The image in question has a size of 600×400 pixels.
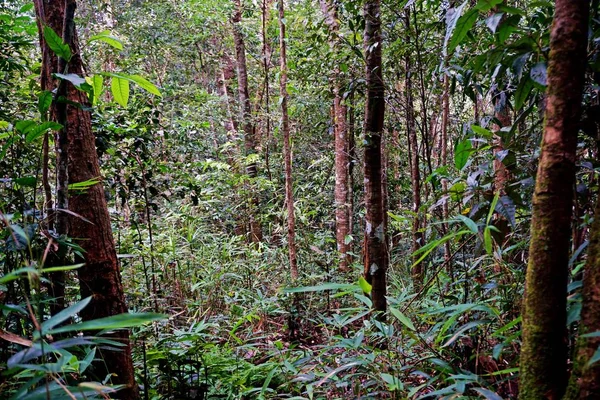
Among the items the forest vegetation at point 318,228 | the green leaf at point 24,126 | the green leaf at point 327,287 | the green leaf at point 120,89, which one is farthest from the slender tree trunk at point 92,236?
the green leaf at point 327,287

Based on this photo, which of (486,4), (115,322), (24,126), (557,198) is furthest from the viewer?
(24,126)

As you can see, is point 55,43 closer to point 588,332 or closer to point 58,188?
point 58,188

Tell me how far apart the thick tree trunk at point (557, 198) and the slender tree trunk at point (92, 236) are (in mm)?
1829

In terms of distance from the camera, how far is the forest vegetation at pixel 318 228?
979mm

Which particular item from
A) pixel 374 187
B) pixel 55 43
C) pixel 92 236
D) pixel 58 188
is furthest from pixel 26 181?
pixel 374 187

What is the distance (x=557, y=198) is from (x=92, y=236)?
6.55 feet

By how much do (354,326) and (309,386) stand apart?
1723 millimetres

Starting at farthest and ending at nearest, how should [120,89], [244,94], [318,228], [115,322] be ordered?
[244,94] < [318,228] < [120,89] < [115,322]

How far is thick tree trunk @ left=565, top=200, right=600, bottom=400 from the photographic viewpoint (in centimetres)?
83

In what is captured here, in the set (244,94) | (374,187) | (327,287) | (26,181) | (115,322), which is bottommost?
(327,287)

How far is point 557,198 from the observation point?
97cm

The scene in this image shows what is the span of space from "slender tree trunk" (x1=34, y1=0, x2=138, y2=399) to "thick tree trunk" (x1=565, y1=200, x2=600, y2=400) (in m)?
1.90

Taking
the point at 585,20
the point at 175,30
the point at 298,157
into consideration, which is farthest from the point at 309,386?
the point at 175,30

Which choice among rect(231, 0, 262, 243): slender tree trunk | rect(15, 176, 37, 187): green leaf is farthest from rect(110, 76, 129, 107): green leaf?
rect(231, 0, 262, 243): slender tree trunk
